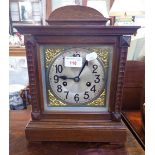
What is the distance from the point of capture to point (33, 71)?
0.61 m

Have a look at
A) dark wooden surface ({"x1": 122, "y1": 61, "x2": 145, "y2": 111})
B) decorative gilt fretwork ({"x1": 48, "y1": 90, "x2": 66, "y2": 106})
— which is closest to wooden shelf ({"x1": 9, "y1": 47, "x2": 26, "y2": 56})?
dark wooden surface ({"x1": 122, "y1": 61, "x2": 145, "y2": 111})

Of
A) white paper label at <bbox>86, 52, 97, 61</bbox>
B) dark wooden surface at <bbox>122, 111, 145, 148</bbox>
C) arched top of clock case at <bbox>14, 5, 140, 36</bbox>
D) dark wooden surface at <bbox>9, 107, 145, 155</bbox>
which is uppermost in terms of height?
arched top of clock case at <bbox>14, 5, 140, 36</bbox>

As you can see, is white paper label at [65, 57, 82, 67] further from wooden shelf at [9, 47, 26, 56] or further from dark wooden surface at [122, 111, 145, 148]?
wooden shelf at [9, 47, 26, 56]

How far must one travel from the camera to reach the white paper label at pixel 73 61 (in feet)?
1.97

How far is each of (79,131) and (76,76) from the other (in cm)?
16

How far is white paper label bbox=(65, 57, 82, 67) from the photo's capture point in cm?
60

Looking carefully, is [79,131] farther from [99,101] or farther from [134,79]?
[134,79]

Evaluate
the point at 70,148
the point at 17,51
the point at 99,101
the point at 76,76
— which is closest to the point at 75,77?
the point at 76,76

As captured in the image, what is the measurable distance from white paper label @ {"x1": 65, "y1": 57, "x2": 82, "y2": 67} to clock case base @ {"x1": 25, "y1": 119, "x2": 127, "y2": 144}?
6.8 inches

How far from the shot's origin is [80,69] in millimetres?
613

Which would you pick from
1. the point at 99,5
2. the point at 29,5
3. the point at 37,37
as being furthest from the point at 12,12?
the point at 37,37
